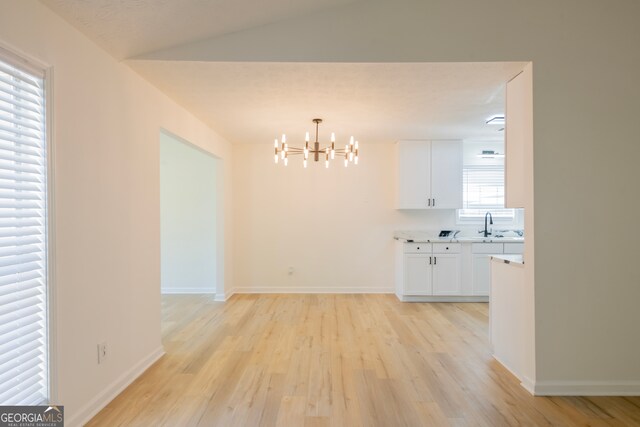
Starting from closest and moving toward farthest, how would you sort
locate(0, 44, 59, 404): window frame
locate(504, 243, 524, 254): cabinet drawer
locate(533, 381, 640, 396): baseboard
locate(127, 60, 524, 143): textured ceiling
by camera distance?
locate(0, 44, 59, 404): window frame, locate(533, 381, 640, 396): baseboard, locate(127, 60, 524, 143): textured ceiling, locate(504, 243, 524, 254): cabinet drawer

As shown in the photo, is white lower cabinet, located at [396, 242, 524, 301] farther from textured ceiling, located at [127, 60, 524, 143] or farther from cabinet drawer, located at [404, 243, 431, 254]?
textured ceiling, located at [127, 60, 524, 143]

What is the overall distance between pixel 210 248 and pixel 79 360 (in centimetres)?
364

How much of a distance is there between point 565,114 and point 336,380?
2.66 metres

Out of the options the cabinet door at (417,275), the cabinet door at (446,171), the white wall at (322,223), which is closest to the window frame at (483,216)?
the white wall at (322,223)

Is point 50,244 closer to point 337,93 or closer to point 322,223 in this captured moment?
point 337,93

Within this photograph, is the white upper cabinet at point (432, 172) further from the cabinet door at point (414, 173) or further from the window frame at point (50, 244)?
the window frame at point (50, 244)

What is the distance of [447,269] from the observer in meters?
5.12

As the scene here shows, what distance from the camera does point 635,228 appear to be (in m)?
2.51

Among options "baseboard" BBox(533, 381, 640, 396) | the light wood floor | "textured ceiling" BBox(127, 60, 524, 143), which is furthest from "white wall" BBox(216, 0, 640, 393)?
the light wood floor

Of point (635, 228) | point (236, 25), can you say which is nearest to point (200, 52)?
point (236, 25)

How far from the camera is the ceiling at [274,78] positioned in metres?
2.14

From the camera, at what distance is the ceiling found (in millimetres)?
2145

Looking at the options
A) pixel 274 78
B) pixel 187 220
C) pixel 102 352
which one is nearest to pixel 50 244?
pixel 102 352

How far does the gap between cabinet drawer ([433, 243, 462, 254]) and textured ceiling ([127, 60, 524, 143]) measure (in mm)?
1686
